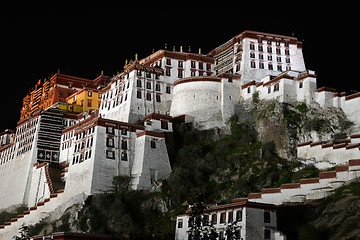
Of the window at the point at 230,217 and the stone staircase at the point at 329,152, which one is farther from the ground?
the stone staircase at the point at 329,152

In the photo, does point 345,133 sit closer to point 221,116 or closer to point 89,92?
point 221,116

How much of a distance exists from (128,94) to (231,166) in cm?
2156

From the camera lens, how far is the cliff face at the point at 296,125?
68.4 meters

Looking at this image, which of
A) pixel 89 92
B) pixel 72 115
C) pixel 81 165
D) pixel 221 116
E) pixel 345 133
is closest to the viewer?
pixel 345 133

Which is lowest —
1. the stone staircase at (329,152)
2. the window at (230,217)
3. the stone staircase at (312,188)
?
the window at (230,217)

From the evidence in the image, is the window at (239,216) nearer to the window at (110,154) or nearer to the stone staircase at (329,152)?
the stone staircase at (329,152)

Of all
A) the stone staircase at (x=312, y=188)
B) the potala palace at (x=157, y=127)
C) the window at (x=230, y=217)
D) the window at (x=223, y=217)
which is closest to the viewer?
the window at (x=230, y=217)

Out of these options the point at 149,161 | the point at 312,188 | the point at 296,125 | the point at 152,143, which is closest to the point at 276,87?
the point at 296,125

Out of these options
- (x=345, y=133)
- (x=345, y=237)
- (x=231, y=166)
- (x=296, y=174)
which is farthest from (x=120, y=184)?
(x=345, y=237)

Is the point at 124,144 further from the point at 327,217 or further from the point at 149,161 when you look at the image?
the point at 327,217

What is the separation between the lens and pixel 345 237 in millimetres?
46688

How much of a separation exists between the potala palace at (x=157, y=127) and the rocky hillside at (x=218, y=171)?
1.83 metres

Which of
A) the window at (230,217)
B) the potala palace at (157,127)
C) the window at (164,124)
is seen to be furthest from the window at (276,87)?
the window at (230,217)

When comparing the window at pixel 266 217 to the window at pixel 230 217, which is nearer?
the window at pixel 266 217
